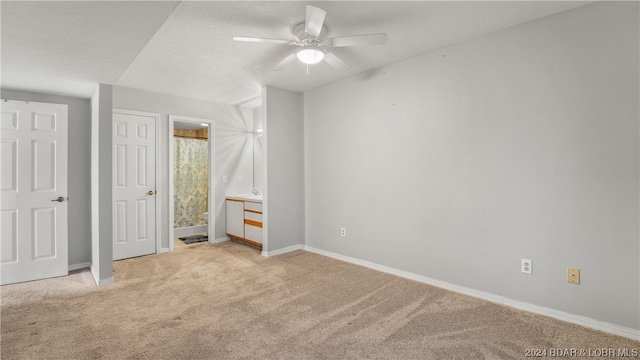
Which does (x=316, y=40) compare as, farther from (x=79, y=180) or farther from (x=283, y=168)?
(x=79, y=180)

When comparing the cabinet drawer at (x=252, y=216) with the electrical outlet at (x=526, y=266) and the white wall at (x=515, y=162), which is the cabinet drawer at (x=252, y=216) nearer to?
the white wall at (x=515, y=162)

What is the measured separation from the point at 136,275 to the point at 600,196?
4444mm

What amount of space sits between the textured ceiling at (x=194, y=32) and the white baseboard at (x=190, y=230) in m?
2.93

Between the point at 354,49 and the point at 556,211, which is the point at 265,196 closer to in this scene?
the point at 354,49

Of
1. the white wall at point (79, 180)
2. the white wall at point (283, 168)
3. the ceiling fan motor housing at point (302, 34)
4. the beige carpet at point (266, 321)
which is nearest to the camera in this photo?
the beige carpet at point (266, 321)

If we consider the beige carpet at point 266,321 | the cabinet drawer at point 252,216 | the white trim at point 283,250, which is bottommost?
the beige carpet at point 266,321

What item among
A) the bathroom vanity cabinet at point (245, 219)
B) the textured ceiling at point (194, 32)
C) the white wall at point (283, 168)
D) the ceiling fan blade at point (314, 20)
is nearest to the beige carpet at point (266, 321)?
the white wall at point (283, 168)

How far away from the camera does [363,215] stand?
3.78 metres

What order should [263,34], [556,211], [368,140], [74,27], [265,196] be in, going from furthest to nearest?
[265,196] < [368,140] < [263,34] < [556,211] < [74,27]

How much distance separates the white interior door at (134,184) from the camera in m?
4.12

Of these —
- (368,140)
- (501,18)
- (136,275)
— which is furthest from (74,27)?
(501,18)

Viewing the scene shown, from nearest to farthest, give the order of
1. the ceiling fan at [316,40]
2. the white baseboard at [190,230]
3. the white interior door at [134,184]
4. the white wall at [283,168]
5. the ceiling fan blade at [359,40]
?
the ceiling fan at [316,40] → the ceiling fan blade at [359,40] → the white interior door at [134,184] → the white wall at [283,168] → the white baseboard at [190,230]

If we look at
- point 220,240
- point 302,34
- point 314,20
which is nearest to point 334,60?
point 302,34

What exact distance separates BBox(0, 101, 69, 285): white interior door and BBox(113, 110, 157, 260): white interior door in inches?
25.3
